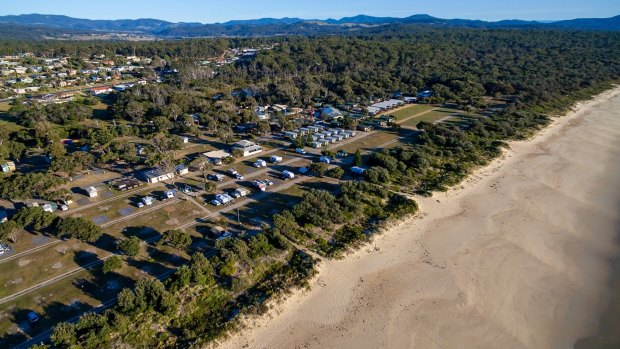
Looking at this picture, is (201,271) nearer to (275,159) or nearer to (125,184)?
(125,184)

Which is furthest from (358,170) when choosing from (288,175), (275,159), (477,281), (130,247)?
(130,247)

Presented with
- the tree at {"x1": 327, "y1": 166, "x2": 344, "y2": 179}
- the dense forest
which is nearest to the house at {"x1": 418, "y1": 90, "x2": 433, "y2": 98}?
the dense forest

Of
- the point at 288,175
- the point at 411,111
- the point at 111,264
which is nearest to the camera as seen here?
the point at 111,264

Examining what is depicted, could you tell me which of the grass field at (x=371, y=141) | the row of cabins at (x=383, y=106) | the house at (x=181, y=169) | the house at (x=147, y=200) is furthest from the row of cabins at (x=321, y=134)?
the house at (x=147, y=200)

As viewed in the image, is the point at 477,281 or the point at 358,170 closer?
the point at 477,281

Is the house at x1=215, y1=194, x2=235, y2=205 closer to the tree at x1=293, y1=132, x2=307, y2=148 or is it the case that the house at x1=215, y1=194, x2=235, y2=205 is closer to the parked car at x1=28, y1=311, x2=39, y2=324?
the parked car at x1=28, y1=311, x2=39, y2=324

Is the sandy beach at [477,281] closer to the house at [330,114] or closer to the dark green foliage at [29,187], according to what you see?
the dark green foliage at [29,187]
